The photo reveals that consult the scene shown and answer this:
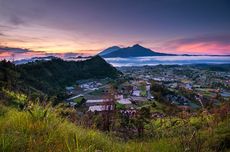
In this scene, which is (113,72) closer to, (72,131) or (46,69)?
(46,69)

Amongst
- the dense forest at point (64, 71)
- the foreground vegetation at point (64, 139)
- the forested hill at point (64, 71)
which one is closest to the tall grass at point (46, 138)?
the foreground vegetation at point (64, 139)

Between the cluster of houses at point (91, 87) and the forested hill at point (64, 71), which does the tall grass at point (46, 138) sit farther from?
the forested hill at point (64, 71)

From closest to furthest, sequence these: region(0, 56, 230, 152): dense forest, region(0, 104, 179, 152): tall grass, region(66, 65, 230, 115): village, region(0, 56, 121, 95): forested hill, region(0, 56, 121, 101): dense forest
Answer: region(0, 104, 179, 152): tall grass → region(0, 56, 230, 152): dense forest → region(66, 65, 230, 115): village → region(0, 56, 121, 95): forested hill → region(0, 56, 121, 101): dense forest

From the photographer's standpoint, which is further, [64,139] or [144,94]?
[144,94]

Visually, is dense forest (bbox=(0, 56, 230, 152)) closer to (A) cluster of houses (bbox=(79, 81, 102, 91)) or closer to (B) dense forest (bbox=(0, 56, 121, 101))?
(A) cluster of houses (bbox=(79, 81, 102, 91))

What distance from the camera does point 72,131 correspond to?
16.1ft

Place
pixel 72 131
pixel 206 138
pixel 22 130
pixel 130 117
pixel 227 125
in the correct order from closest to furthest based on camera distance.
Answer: pixel 22 130 → pixel 72 131 → pixel 206 138 → pixel 227 125 → pixel 130 117

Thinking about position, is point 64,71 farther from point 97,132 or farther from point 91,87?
point 97,132

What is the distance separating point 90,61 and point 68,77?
31877mm

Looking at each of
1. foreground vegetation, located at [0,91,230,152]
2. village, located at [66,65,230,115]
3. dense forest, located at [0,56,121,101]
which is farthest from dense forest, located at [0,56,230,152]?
dense forest, located at [0,56,121,101]

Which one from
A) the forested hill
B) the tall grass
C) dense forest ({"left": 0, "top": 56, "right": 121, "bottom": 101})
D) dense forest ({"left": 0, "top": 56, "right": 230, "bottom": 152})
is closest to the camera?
the tall grass

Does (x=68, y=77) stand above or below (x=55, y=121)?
below

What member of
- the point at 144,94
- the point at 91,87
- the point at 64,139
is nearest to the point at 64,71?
the point at 91,87

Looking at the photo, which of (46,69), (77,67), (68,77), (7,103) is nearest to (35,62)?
(46,69)
